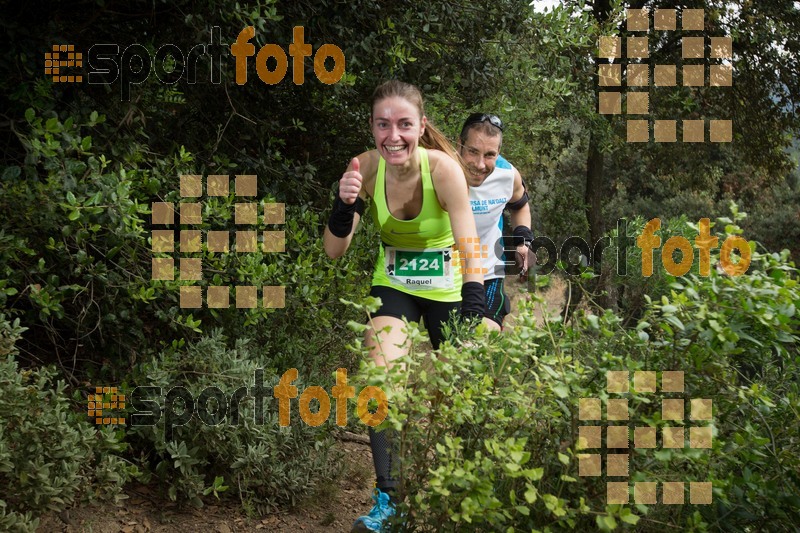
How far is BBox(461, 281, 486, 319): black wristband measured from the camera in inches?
149

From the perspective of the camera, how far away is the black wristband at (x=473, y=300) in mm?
3793

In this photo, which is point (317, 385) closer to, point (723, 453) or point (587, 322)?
point (587, 322)

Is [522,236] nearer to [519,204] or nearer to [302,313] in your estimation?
[519,204]

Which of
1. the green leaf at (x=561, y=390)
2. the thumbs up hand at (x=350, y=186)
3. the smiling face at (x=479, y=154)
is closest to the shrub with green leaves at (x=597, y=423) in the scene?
the green leaf at (x=561, y=390)

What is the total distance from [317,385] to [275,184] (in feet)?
4.66

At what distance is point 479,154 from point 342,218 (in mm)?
1415

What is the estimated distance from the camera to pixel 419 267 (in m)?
4.27

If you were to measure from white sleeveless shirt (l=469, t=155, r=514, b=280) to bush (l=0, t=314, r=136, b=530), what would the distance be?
2.48 metres

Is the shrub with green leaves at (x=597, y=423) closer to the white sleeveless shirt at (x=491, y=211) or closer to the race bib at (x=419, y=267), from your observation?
the race bib at (x=419, y=267)

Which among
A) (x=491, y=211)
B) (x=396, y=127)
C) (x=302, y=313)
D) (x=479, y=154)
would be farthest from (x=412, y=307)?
(x=302, y=313)

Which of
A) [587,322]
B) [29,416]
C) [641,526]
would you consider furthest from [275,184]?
[641,526]

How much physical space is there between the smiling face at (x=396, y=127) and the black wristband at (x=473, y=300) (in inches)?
27.9

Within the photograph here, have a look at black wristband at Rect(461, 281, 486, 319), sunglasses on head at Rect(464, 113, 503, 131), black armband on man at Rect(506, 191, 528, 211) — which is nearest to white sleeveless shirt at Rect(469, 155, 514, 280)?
black armband on man at Rect(506, 191, 528, 211)

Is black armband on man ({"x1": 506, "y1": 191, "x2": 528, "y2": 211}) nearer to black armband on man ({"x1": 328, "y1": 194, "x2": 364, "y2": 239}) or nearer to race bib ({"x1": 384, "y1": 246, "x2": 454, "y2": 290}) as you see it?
race bib ({"x1": 384, "y1": 246, "x2": 454, "y2": 290})
